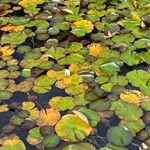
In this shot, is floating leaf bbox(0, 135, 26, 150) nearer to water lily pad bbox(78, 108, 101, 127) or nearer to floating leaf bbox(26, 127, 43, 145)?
floating leaf bbox(26, 127, 43, 145)

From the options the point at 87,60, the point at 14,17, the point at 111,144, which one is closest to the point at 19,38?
the point at 14,17

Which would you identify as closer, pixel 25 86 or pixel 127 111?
pixel 127 111

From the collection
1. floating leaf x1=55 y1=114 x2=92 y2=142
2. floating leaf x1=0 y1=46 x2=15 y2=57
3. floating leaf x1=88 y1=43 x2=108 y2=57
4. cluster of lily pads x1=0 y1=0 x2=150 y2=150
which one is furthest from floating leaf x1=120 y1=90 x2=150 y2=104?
floating leaf x1=0 y1=46 x2=15 y2=57

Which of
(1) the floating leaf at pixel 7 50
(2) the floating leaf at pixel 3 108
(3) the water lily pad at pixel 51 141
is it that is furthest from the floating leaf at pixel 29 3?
(3) the water lily pad at pixel 51 141

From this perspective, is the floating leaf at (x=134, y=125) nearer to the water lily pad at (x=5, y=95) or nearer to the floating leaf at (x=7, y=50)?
the water lily pad at (x=5, y=95)

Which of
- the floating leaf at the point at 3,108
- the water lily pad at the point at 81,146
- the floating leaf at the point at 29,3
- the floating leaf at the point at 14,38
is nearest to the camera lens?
the water lily pad at the point at 81,146

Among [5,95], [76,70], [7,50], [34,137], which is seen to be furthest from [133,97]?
[7,50]

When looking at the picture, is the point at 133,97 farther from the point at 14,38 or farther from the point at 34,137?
the point at 14,38

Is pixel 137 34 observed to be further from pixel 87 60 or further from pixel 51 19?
pixel 51 19
